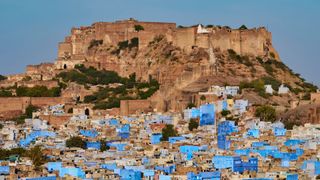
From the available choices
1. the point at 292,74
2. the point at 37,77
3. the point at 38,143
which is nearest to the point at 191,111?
the point at 38,143

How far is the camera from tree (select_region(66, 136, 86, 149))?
112 feet

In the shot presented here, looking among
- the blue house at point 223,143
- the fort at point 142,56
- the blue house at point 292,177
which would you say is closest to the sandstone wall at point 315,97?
the fort at point 142,56

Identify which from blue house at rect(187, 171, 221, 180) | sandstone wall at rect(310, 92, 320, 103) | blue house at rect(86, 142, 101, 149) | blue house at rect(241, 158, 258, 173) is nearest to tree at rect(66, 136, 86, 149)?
blue house at rect(86, 142, 101, 149)

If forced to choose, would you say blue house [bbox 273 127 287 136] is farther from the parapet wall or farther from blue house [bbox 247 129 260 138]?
the parapet wall

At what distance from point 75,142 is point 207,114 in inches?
236

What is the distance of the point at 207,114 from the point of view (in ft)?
125

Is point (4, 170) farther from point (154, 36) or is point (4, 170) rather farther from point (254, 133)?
point (154, 36)

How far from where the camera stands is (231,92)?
41.1m

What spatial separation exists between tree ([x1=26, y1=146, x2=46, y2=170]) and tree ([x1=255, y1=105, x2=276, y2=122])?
385 inches

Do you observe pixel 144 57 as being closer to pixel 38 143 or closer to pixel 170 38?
pixel 170 38

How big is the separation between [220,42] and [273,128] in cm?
1115

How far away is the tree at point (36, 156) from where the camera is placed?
2909 centimetres

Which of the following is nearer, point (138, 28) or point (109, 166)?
point (109, 166)

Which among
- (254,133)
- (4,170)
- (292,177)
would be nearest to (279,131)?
(254,133)
